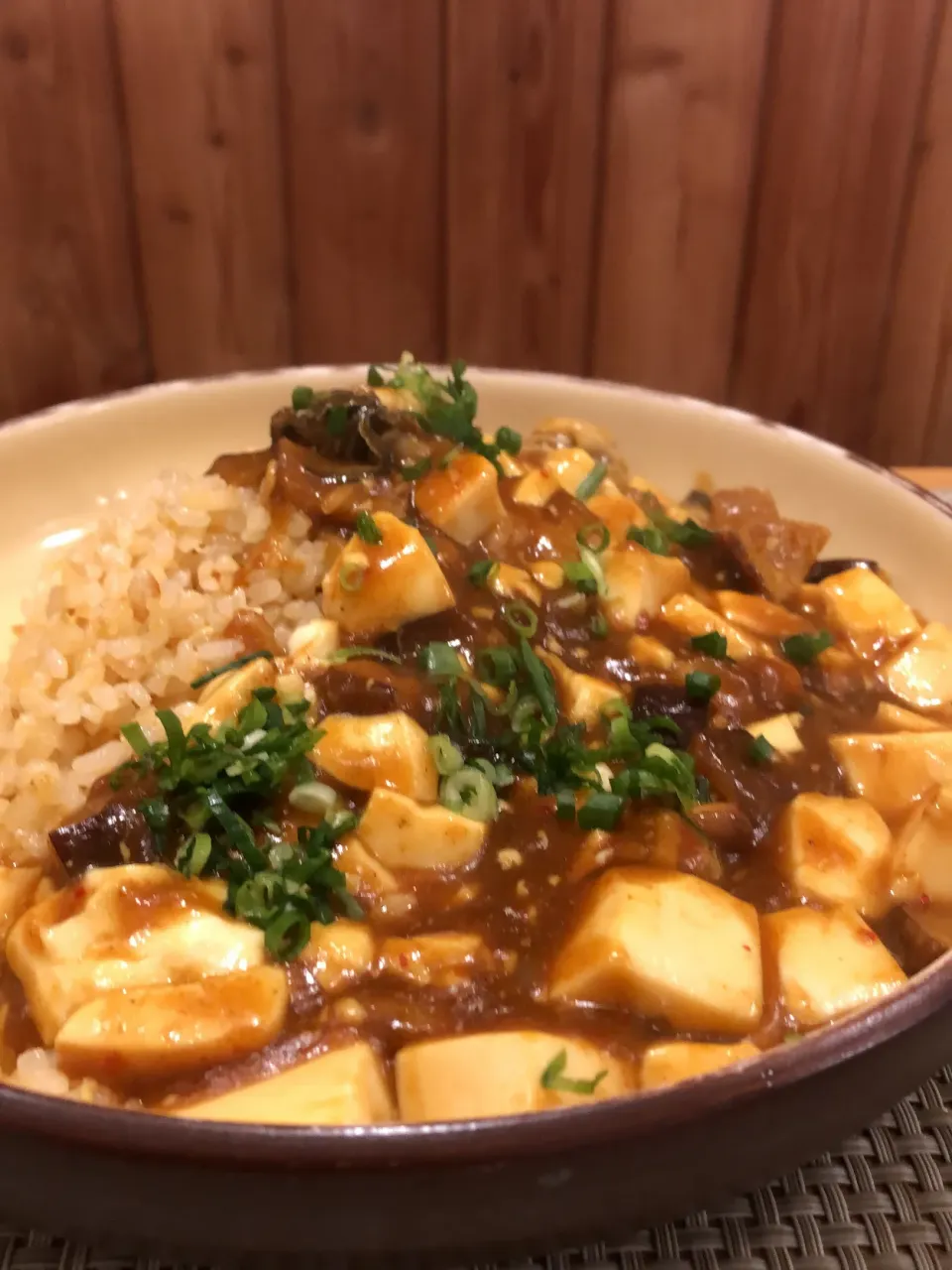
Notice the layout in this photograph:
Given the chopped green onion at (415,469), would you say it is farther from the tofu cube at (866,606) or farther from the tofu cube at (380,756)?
the tofu cube at (866,606)

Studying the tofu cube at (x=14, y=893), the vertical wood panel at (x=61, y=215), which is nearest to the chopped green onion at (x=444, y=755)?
the tofu cube at (x=14, y=893)

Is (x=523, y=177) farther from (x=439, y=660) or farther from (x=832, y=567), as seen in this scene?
(x=439, y=660)

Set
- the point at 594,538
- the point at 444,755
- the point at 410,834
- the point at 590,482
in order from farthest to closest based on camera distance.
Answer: the point at 590,482 < the point at 594,538 < the point at 444,755 < the point at 410,834

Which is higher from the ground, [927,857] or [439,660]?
[439,660]

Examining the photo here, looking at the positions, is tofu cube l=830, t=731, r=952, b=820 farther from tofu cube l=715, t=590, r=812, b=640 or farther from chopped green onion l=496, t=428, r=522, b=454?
chopped green onion l=496, t=428, r=522, b=454

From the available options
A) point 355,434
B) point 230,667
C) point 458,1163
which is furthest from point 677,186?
point 458,1163
